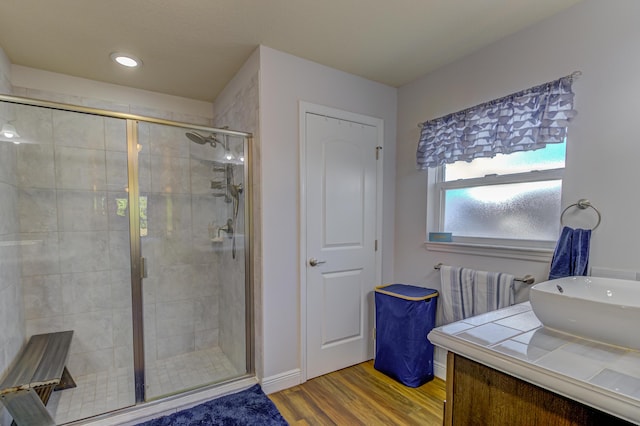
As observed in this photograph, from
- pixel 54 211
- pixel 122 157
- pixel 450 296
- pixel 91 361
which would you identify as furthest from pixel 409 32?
pixel 91 361

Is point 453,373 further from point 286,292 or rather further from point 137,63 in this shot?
point 137,63

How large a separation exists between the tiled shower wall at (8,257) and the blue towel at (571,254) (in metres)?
3.12

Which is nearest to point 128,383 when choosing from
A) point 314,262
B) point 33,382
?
point 33,382

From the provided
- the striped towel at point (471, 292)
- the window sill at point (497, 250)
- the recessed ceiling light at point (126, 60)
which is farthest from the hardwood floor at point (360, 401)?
the recessed ceiling light at point (126, 60)

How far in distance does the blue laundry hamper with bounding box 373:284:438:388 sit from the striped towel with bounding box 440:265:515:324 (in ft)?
0.36

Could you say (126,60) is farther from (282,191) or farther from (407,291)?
(407,291)

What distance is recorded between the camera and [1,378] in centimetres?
169

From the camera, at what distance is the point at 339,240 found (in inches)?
93.4

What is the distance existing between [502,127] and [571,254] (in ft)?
2.73

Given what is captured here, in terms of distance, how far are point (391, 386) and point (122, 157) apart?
108 inches

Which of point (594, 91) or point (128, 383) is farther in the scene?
point (128, 383)

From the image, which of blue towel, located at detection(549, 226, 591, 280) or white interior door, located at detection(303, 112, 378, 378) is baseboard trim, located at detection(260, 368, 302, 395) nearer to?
white interior door, located at detection(303, 112, 378, 378)

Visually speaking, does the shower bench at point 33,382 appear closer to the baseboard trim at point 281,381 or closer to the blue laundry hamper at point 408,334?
the baseboard trim at point 281,381

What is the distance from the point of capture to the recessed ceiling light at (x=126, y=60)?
2.12 m
